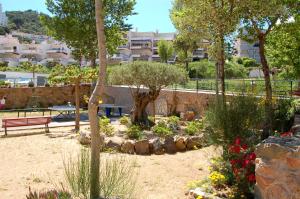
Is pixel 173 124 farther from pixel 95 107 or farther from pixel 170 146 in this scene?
pixel 95 107

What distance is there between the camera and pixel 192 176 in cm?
904

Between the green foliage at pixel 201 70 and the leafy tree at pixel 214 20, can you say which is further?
the green foliage at pixel 201 70

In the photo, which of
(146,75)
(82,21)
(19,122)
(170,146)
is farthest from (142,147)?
(82,21)

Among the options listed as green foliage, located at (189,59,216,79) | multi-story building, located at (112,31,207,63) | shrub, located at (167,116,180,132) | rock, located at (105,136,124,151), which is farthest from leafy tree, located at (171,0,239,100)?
multi-story building, located at (112,31,207,63)

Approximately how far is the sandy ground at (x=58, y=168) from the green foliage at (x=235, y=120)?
472 mm

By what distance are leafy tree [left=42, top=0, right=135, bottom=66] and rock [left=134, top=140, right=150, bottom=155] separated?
15953 mm

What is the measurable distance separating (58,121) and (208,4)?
10262 mm

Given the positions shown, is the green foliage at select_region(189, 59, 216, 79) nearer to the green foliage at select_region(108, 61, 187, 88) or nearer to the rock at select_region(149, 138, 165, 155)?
the green foliage at select_region(108, 61, 187, 88)

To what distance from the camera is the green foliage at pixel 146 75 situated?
15.7 m

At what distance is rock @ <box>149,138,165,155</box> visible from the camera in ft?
38.5

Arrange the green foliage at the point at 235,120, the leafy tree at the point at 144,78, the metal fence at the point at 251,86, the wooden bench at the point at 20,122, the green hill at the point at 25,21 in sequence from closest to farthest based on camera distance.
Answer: the green foliage at the point at 235,120 → the metal fence at the point at 251,86 → the wooden bench at the point at 20,122 → the leafy tree at the point at 144,78 → the green hill at the point at 25,21

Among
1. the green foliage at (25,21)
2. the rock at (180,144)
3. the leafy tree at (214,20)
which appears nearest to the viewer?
the leafy tree at (214,20)

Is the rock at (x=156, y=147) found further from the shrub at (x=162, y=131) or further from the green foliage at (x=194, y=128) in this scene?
the green foliage at (x=194, y=128)

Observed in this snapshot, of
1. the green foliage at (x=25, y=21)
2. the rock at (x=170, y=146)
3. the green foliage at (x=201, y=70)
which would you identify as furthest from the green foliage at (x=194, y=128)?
the green foliage at (x=25, y=21)
